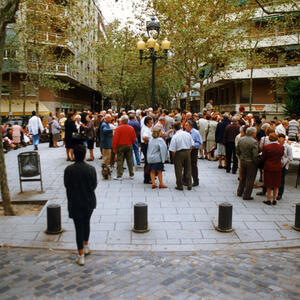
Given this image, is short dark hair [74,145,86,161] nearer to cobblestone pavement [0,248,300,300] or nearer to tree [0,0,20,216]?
cobblestone pavement [0,248,300,300]

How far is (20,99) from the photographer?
35.1 meters

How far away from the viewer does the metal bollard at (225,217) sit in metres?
6.60

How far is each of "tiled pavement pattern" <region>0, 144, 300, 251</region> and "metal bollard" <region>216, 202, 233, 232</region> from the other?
12 cm

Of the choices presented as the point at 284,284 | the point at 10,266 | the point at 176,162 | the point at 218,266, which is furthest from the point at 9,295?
the point at 176,162

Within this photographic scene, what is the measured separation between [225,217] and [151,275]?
2250mm

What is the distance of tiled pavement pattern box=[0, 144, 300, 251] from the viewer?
6.16 m

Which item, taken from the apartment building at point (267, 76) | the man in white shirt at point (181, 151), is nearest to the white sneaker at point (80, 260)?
the man in white shirt at point (181, 151)

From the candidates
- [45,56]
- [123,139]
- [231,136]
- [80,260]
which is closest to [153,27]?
[231,136]

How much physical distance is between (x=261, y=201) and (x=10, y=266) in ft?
20.0

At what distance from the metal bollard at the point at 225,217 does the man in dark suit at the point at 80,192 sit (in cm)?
261

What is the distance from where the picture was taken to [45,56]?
27.2 metres

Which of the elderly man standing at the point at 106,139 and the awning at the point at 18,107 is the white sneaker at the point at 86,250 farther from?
the awning at the point at 18,107

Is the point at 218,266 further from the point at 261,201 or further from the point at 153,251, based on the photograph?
the point at 261,201

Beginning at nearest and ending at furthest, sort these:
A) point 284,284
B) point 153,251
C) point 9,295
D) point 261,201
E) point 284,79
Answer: point 9,295 < point 284,284 < point 153,251 < point 261,201 < point 284,79
